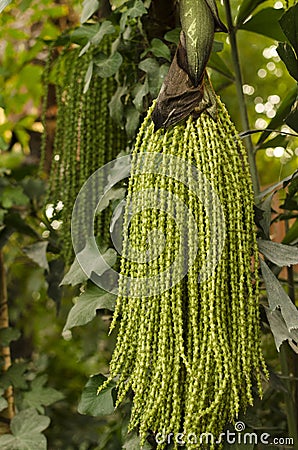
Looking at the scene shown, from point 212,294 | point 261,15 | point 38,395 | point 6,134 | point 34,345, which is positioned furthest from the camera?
point 34,345

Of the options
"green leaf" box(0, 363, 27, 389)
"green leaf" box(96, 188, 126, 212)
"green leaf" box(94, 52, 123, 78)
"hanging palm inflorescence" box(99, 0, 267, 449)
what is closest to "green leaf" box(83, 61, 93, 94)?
"green leaf" box(94, 52, 123, 78)

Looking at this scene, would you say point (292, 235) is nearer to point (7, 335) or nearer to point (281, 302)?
point (281, 302)

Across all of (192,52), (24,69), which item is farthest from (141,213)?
(24,69)

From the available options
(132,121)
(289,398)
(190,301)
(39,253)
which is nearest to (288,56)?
(132,121)

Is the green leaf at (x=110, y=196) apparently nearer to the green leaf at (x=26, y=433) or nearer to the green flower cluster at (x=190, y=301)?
the green flower cluster at (x=190, y=301)

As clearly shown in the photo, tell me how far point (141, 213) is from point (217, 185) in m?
0.10

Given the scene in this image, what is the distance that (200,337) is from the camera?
74cm

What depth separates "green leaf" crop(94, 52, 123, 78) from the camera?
1.04 metres

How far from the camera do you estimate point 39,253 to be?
1298mm

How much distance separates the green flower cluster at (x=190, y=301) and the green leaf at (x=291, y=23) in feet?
0.65

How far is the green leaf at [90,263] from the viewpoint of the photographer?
3.06ft

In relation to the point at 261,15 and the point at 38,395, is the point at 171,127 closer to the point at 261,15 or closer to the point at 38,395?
the point at 261,15

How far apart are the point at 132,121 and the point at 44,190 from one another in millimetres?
546

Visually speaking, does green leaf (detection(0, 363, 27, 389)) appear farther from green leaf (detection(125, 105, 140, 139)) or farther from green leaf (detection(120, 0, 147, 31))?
green leaf (detection(120, 0, 147, 31))
